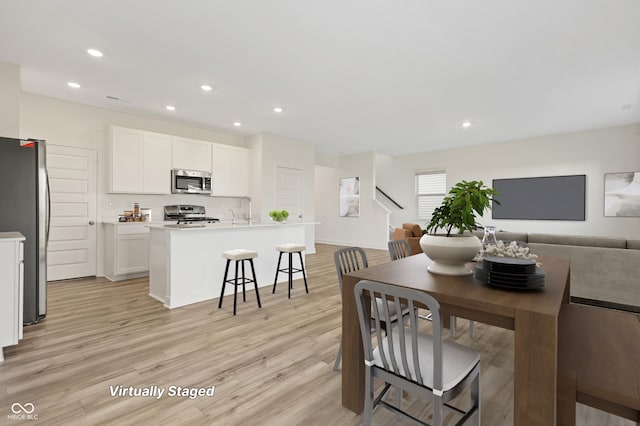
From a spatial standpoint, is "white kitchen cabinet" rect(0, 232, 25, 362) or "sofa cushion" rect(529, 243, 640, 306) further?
"sofa cushion" rect(529, 243, 640, 306)

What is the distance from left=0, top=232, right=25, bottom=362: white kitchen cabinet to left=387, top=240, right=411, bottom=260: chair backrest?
2.93 metres

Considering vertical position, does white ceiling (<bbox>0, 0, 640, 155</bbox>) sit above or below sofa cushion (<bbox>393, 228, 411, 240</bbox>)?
above

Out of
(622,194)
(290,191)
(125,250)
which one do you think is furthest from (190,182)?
(622,194)

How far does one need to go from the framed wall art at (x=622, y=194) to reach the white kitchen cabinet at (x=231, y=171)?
7445 mm

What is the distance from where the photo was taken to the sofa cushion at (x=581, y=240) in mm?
3375

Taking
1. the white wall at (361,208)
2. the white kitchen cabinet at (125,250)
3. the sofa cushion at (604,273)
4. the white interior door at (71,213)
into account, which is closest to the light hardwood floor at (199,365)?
the white kitchen cabinet at (125,250)

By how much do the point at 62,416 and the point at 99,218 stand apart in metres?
Answer: 4.02

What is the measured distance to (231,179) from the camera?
6309 mm

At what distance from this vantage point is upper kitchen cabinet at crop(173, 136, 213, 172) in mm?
5477

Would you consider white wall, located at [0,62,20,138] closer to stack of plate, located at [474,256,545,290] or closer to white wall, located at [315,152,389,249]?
stack of plate, located at [474,256,545,290]

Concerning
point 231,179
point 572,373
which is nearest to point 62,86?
point 231,179

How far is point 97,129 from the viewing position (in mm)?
4906

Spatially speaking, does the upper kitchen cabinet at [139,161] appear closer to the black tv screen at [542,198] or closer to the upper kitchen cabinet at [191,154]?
the upper kitchen cabinet at [191,154]

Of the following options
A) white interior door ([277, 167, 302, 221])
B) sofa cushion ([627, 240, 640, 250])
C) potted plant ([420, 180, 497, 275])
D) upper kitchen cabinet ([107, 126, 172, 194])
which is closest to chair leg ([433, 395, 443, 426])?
potted plant ([420, 180, 497, 275])
